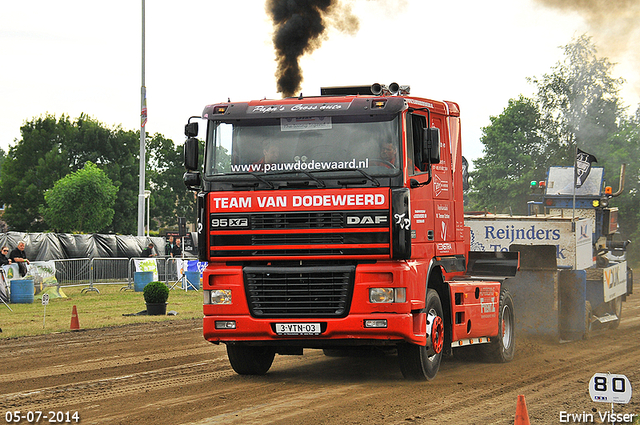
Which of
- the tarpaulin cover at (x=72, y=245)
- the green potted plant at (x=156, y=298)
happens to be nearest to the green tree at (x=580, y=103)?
the tarpaulin cover at (x=72, y=245)

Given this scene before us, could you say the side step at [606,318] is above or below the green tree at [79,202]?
below

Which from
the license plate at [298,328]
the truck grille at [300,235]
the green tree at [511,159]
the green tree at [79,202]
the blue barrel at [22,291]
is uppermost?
the green tree at [511,159]

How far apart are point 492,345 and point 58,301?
53.4ft

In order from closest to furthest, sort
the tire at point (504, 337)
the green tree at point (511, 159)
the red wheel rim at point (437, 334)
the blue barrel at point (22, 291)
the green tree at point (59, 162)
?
the red wheel rim at point (437, 334) → the tire at point (504, 337) → the blue barrel at point (22, 291) → the green tree at point (511, 159) → the green tree at point (59, 162)

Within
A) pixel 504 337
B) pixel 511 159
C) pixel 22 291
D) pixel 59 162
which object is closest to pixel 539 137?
pixel 511 159

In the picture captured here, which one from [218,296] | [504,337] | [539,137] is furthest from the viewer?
[539,137]

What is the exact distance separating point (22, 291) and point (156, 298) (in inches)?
222

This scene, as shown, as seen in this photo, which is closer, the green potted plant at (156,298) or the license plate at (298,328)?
the license plate at (298,328)

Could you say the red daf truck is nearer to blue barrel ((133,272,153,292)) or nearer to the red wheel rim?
the red wheel rim

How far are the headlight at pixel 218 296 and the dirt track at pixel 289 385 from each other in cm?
100

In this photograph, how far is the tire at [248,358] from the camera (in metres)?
10.4

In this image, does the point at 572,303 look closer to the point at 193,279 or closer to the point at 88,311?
the point at 88,311

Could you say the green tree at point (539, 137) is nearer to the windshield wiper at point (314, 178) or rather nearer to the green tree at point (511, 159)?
the green tree at point (511, 159)

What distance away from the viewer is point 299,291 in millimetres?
9367
